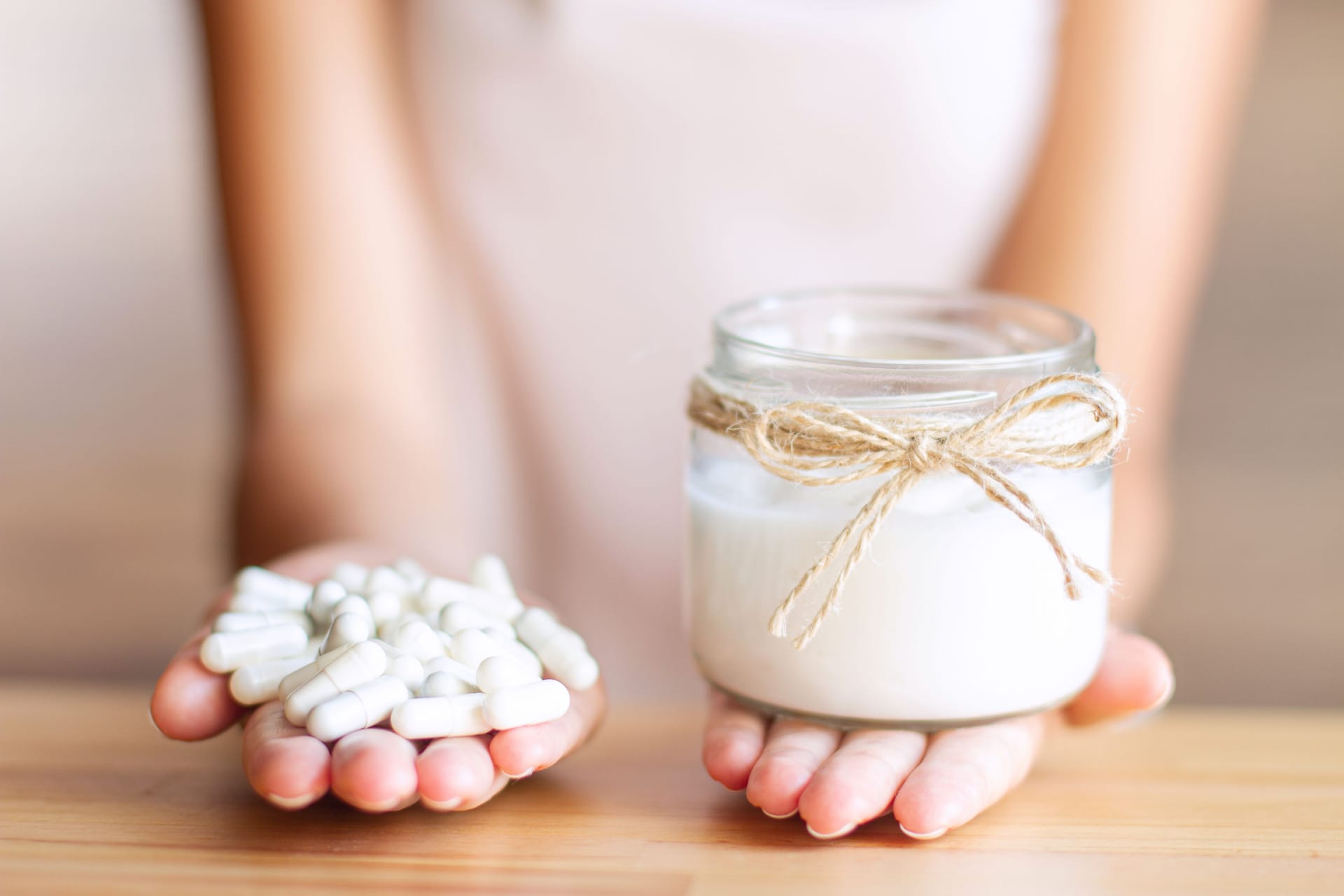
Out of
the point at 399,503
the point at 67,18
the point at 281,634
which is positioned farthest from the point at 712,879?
the point at 67,18

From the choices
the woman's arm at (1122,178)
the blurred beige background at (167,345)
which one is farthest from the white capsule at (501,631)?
the blurred beige background at (167,345)

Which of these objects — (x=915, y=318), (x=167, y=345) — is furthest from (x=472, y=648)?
(x=167, y=345)

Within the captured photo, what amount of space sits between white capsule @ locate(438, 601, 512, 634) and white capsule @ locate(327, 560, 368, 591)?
0.26 ft

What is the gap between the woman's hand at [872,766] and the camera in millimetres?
623

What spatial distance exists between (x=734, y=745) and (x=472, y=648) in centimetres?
16

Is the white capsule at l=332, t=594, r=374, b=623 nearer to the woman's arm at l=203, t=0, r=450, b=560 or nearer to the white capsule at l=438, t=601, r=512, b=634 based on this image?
the white capsule at l=438, t=601, r=512, b=634

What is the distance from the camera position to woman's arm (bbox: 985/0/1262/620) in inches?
49.8

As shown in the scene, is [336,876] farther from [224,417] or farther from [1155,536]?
[224,417]

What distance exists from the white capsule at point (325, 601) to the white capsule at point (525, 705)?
0.15 m

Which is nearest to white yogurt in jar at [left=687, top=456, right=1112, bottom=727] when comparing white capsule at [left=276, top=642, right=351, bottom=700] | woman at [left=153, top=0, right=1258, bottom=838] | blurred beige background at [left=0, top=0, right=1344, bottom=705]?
white capsule at [left=276, top=642, right=351, bottom=700]

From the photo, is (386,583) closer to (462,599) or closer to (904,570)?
(462,599)

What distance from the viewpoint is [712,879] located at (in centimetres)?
59

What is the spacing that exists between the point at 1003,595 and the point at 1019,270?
703 millimetres

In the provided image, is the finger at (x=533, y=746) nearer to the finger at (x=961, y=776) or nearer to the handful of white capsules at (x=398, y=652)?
the handful of white capsules at (x=398, y=652)
